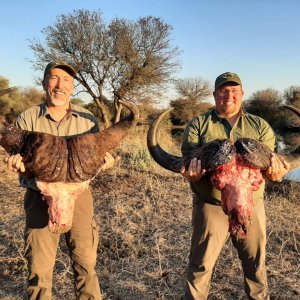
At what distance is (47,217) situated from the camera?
405cm

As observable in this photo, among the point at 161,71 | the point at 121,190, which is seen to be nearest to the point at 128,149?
the point at 121,190

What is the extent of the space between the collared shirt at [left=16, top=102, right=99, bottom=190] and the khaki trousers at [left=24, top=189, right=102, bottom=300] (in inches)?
13.3

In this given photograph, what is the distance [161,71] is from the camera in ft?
95.1

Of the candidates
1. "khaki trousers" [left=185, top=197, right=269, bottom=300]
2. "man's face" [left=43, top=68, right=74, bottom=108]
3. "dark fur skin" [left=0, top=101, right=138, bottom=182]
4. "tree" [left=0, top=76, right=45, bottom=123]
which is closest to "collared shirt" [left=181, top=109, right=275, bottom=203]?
"khaki trousers" [left=185, top=197, right=269, bottom=300]

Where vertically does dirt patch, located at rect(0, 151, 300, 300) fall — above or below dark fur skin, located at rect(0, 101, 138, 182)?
below

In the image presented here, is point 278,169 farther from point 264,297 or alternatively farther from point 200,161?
point 264,297

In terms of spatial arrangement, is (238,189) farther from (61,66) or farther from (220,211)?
(61,66)

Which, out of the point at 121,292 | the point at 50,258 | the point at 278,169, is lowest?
the point at 121,292

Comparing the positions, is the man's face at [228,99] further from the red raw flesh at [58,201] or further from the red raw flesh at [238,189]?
the red raw flesh at [58,201]

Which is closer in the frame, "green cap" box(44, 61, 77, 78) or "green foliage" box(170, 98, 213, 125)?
"green cap" box(44, 61, 77, 78)

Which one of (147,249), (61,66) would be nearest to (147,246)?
(147,249)

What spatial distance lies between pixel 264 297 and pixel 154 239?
263 centimetres

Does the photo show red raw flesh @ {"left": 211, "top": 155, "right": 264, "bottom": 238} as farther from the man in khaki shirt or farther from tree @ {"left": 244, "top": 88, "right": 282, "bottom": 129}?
tree @ {"left": 244, "top": 88, "right": 282, "bottom": 129}

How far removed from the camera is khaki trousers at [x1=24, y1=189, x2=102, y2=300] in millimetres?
4031
